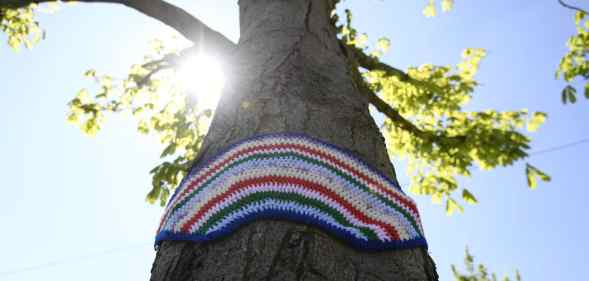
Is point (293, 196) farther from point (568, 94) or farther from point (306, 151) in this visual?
point (568, 94)

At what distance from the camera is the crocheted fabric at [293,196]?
934mm

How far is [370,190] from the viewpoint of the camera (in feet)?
3.61

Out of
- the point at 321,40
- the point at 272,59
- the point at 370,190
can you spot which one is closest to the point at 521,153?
the point at 321,40

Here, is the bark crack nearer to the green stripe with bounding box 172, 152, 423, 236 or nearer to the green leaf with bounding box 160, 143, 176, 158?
the green stripe with bounding box 172, 152, 423, 236

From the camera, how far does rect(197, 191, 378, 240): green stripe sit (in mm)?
949

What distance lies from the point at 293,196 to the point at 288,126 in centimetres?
37

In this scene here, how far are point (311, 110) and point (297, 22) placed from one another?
96 cm

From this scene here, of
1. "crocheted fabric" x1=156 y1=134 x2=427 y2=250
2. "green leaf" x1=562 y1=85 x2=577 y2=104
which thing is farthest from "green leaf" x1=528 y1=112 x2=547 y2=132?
"crocheted fabric" x1=156 y1=134 x2=427 y2=250

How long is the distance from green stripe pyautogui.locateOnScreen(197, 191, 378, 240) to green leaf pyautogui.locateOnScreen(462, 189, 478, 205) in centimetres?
447

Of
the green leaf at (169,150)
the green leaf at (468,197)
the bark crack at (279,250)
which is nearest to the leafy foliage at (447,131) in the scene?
the green leaf at (468,197)

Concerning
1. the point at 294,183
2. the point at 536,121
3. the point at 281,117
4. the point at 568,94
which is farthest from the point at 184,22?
the point at 536,121

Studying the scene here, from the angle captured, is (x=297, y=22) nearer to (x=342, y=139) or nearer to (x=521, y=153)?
(x=342, y=139)

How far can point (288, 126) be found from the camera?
129 cm

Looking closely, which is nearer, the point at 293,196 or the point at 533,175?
the point at 293,196
